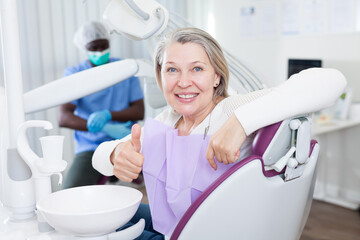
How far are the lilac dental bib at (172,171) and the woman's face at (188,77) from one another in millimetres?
130

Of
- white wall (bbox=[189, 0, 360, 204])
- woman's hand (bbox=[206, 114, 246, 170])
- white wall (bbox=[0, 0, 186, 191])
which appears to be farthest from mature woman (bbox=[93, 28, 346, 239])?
white wall (bbox=[0, 0, 186, 191])

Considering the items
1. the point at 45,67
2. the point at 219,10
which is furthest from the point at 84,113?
the point at 219,10

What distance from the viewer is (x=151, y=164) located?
3.52ft

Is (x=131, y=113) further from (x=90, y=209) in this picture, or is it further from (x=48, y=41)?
(x=90, y=209)

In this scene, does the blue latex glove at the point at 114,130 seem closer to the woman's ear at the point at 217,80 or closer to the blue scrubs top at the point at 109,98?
the blue scrubs top at the point at 109,98

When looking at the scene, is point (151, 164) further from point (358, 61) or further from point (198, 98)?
point (358, 61)

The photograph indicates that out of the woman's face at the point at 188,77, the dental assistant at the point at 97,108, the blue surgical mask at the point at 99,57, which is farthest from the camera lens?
the blue surgical mask at the point at 99,57

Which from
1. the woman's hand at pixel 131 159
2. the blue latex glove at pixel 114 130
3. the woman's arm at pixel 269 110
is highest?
the woman's arm at pixel 269 110

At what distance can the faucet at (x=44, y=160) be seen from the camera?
3.16 ft

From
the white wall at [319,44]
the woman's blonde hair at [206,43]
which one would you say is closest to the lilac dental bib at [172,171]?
the woman's blonde hair at [206,43]

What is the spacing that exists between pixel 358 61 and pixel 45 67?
219cm

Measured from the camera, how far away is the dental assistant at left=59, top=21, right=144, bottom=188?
236 centimetres

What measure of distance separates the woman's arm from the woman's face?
243mm

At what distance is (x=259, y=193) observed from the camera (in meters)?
0.89
